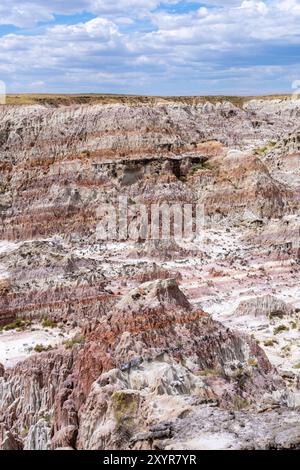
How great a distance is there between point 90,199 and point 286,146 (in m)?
22.5

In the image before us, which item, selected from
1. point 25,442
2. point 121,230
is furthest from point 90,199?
point 25,442

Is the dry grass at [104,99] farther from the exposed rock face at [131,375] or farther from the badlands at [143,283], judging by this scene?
the exposed rock face at [131,375]

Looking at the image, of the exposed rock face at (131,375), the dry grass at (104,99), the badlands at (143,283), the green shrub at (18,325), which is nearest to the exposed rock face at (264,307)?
the badlands at (143,283)

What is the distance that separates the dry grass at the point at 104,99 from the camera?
82.5 meters

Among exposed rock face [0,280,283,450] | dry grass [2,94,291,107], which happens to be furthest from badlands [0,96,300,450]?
dry grass [2,94,291,107]

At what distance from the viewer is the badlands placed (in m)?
15.9

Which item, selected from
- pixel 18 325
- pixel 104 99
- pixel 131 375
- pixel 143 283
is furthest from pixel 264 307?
pixel 104 99

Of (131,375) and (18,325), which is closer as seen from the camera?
(131,375)

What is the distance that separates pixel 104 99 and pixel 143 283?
5805cm

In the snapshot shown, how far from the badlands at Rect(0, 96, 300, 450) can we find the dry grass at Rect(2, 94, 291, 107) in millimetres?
1016

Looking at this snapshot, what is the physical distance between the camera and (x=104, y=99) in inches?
3211

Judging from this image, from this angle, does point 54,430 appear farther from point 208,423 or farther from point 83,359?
point 208,423

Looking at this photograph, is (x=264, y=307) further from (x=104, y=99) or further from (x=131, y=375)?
(x=104, y=99)

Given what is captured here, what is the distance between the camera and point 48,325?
101 feet
